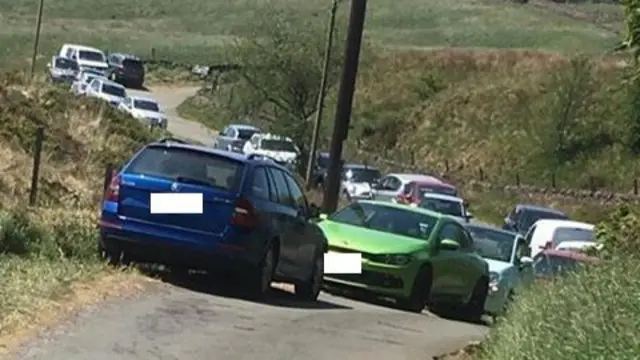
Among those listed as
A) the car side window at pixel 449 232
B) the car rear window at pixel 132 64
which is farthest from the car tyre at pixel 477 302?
the car rear window at pixel 132 64

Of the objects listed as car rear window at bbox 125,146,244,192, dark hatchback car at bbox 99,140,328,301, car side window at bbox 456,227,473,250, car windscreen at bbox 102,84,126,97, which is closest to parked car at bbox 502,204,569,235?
car side window at bbox 456,227,473,250

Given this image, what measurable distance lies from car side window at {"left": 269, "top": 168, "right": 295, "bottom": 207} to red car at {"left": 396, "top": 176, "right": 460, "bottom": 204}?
2265 centimetres

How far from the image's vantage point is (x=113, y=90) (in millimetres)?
59625

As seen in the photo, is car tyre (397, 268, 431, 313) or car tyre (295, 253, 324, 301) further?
car tyre (397, 268, 431, 313)

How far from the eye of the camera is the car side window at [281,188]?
19.0m

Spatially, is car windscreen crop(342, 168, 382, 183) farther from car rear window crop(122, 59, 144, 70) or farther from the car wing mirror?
the car wing mirror

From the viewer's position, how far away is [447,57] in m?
82.3

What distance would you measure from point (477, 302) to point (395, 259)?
9.25 ft

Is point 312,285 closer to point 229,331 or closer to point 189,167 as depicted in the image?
point 189,167

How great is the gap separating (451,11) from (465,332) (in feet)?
319

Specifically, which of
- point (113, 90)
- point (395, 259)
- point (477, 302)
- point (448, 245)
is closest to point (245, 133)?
point (113, 90)

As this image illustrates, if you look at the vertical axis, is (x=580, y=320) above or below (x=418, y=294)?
above

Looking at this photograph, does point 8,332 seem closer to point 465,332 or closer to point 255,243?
point 255,243

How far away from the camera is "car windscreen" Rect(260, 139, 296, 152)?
180ft
